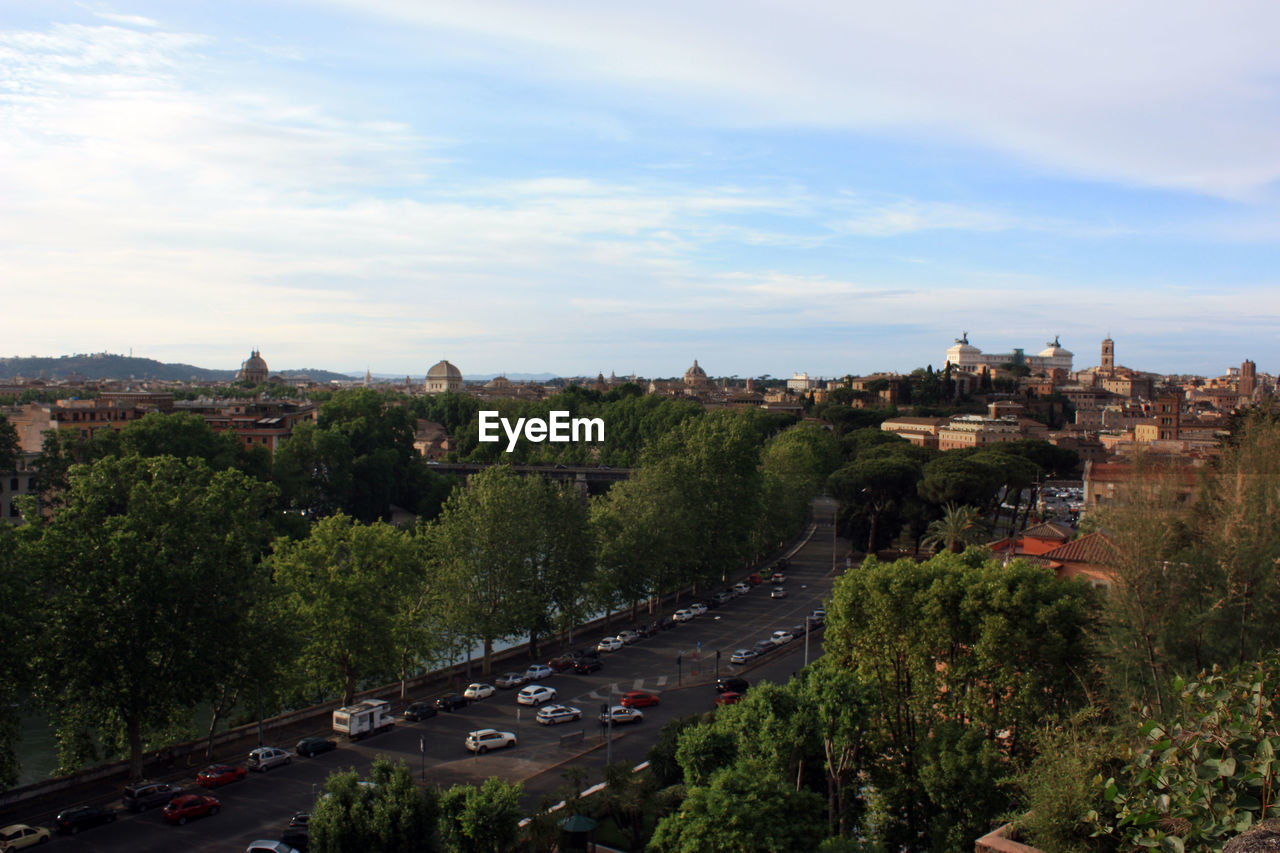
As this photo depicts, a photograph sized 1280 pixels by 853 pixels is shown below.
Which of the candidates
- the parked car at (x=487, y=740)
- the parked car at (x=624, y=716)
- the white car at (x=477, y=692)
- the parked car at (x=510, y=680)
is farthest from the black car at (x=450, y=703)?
the parked car at (x=624, y=716)

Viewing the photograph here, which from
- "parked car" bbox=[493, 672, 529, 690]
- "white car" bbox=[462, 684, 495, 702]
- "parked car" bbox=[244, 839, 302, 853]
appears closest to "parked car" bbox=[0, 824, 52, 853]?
"parked car" bbox=[244, 839, 302, 853]

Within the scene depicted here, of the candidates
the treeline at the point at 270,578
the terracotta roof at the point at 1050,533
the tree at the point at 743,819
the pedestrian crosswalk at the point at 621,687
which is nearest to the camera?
the tree at the point at 743,819

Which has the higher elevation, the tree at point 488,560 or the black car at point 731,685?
the tree at point 488,560

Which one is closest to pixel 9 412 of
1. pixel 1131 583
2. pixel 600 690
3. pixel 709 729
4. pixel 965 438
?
pixel 600 690

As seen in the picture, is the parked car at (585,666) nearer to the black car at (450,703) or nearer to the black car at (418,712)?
the black car at (450,703)

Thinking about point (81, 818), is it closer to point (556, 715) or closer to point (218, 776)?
point (218, 776)

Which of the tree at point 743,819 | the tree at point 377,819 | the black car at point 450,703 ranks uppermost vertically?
the tree at point 743,819
